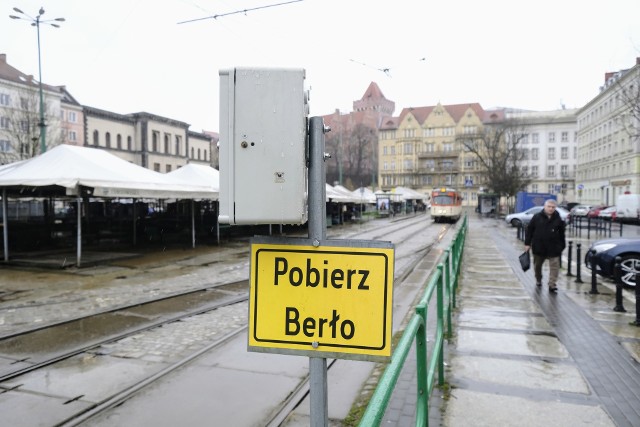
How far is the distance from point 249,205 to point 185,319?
6.76 meters

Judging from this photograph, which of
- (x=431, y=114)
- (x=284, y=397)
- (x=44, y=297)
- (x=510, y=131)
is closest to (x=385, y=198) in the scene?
(x=510, y=131)

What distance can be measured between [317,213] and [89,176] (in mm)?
14106

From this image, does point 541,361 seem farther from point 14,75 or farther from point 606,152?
point 606,152

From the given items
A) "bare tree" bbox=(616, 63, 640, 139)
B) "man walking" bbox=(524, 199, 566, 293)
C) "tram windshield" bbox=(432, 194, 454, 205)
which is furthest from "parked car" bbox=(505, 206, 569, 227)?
"man walking" bbox=(524, 199, 566, 293)

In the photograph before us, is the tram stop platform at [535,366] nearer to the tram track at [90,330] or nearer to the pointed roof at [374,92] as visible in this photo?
the tram track at [90,330]

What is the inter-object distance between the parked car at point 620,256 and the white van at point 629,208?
3184cm

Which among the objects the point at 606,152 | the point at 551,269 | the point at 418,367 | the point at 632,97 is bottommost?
the point at 551,269

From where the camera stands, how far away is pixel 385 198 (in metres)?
59.8

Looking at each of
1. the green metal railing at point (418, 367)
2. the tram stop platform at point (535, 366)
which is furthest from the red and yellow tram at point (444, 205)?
the green metal railing at point (418, 367)

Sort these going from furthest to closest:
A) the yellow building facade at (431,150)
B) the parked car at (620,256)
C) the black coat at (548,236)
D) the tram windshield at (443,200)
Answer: the yellow building facade at (431,150) → the tram windshield at (443,200) → the parked car at (620,256) → the black coat at (548,236)

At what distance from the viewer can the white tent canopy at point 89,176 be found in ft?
44.5

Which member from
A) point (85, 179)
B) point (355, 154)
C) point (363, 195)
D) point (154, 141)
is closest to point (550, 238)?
point (85, 179)

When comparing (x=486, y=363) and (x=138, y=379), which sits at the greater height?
(x=486, y=363)

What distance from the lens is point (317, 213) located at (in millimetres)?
1756
